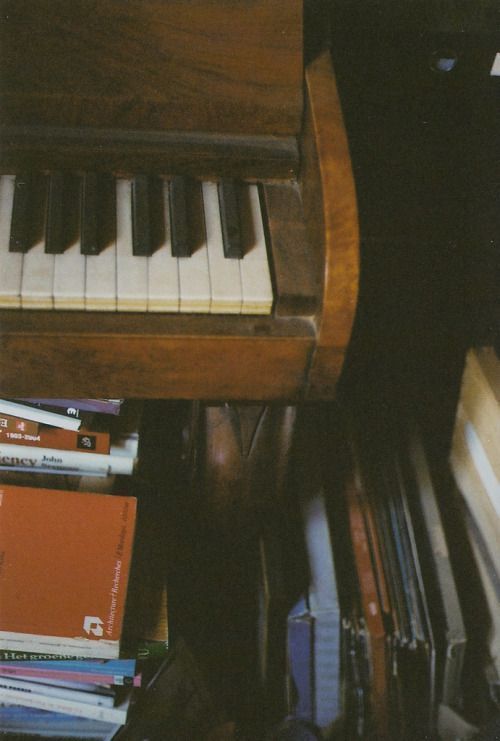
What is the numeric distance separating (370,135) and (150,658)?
91 cm

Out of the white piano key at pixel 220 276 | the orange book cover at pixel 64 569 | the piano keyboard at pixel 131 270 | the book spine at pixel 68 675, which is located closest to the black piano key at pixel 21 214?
the piano keyboard at pixel 131 270

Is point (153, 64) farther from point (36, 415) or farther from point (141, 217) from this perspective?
point (36, 415)

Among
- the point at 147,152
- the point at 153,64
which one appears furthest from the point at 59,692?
the point at 153,64

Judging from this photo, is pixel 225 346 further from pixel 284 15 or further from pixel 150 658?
pixel 150 658

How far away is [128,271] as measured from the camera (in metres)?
0.82

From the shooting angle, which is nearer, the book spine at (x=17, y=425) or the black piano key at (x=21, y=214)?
the black piano key at (x=21, y=214)

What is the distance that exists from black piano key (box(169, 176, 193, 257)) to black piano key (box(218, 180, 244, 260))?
4cm

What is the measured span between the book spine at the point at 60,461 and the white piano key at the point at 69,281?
0.40 m

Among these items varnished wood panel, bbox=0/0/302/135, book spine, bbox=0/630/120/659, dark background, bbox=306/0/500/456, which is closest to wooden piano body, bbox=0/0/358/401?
varnished wood panel, bbox=0/0/302/135

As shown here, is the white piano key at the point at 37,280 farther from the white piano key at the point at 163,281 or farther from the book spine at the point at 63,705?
the book spine at the point at 63,705

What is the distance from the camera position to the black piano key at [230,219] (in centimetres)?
84

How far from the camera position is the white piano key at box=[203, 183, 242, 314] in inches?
31.8

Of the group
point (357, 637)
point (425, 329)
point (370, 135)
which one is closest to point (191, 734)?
point (357, 637)

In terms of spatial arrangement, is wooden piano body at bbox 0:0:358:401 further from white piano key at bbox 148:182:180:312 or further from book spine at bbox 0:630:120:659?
book spine at bbox 0:630:120:659
